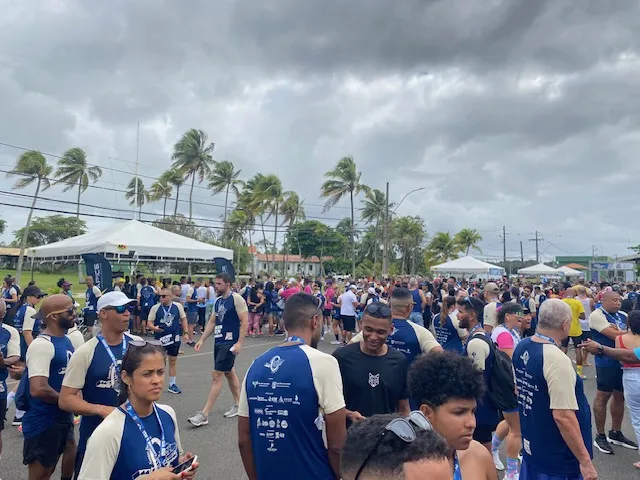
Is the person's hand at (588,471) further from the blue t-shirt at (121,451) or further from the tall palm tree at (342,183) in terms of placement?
the tall palm tree at (342,183)

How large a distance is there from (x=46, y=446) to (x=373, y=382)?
256 centimetres

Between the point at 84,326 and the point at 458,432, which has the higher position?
the point at 458,432

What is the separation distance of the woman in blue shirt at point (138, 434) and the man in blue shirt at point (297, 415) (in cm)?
48

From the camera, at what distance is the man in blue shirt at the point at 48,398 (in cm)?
340

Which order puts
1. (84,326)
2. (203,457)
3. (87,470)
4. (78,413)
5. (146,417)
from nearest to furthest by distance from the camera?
(87,470), (146,417), (78,413), (203,457), (84,326)

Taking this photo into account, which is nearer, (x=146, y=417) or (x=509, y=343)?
(x=146, y=417)

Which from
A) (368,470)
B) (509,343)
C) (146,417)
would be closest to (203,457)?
(146,417)

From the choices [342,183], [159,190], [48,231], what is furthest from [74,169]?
[48,231]

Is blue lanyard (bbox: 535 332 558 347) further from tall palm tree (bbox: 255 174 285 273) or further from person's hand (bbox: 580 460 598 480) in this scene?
tall palm tree (bbox: 255 174 285 273)

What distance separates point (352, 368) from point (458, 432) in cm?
119

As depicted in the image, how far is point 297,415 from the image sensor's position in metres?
2.50

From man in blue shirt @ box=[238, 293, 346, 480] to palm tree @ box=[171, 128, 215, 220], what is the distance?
Result: 4377 centimetres

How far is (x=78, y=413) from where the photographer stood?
3.01m

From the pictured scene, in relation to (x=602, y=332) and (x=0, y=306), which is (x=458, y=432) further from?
(x=602, y=332)
